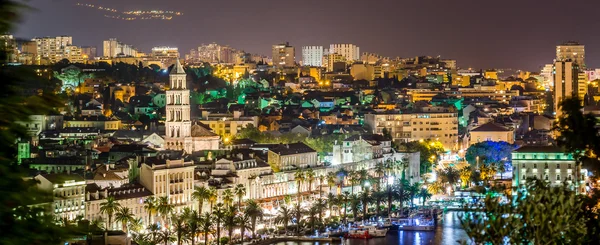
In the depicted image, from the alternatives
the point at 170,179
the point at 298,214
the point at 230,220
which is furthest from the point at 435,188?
the point at 230,220

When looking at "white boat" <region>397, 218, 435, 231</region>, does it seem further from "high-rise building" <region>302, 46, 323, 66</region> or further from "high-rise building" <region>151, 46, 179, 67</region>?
Answer: "high-rise building" <region>302, 46, 323, 66</region>

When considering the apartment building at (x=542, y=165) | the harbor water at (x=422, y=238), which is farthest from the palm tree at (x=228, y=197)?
Result: the apartment building at (x=542, y=165)

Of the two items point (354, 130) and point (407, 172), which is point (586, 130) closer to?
point (407, 172)

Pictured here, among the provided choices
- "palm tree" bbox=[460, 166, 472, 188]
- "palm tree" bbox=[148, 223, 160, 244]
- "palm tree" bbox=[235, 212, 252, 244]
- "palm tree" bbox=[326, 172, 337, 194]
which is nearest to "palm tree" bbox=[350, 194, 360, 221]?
"palm tree" bbox=[326, 172, 337, 194]

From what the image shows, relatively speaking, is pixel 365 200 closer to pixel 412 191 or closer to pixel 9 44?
pixel 412 191

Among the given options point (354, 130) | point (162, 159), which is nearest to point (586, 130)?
point (162, 159)

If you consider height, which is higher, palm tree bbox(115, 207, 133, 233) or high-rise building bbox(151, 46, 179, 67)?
high-rise building bbox(151, 46, 179, 67)

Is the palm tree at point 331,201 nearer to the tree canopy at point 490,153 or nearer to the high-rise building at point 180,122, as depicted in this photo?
the high-rise building at point 180,122

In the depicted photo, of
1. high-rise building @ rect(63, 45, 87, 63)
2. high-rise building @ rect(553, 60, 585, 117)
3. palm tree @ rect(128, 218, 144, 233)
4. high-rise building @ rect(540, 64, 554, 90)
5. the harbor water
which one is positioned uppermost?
high-rise building @ rect(63, 45, 87, 63)
